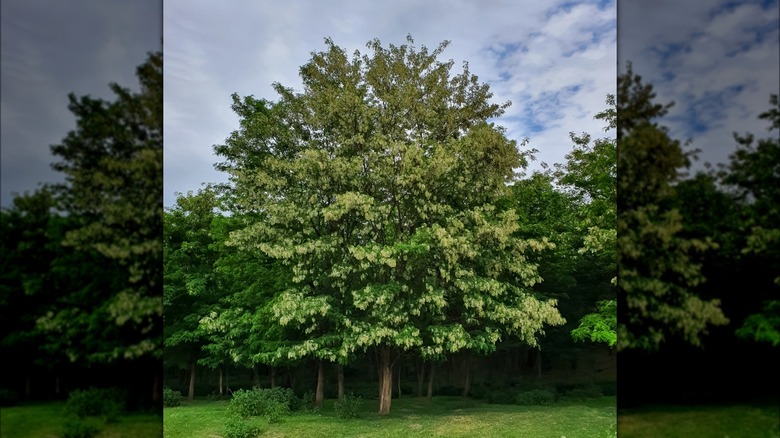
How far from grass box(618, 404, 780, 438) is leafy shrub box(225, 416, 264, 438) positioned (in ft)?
37.6

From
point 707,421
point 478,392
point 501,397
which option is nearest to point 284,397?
point 478,392

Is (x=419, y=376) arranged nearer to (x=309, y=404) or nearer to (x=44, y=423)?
(x=309, y=404)

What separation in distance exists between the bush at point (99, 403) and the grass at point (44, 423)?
0.05 meters

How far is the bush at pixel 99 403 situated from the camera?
3076 millimetres

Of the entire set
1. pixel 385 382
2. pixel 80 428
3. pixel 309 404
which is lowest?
pixel 309 404

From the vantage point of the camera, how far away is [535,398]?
61.2 feet

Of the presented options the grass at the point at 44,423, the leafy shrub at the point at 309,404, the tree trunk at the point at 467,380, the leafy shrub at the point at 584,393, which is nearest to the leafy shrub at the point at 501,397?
the tree trunk at the point at 467,380

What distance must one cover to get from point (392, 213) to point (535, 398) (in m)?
9.63

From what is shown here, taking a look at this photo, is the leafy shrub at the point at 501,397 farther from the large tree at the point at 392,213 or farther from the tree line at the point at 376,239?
the large tree at the point at 392,213

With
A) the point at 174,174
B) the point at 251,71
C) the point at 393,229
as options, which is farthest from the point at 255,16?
the point at 393,229

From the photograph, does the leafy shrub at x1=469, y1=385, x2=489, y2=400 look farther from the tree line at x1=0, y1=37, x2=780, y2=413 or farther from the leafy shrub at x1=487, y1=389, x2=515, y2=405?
the tree line at x1=0, y1=37, x2=780, y2=413

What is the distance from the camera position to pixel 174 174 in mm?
20719

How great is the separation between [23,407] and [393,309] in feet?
31.8

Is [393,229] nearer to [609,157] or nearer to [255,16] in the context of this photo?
[609,157]
